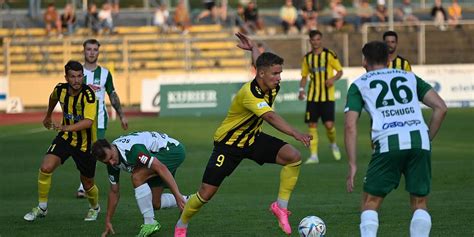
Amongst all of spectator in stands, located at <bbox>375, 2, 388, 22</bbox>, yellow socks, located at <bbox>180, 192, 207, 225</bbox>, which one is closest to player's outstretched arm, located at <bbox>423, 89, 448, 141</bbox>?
yellow socks, located at <bbox>180, 192, 207, 225</bbox>

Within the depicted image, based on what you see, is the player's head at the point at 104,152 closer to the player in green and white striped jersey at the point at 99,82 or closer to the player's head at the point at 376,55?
the player's head at the point at 376,55

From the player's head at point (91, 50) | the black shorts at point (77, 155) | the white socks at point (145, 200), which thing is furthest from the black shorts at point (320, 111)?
the white socks at point (145, 200)

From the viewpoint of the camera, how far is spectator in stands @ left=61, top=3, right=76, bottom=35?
132ft

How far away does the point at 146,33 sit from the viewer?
136 feet

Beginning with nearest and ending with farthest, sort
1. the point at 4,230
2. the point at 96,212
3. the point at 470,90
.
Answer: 1. the point at 4,230
2. the point at 96,212
3. the point at 470,90

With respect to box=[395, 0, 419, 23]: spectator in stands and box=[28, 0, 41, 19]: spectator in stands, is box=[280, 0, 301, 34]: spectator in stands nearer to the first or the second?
box=[395, 0, 419, 23]: spectator in stands

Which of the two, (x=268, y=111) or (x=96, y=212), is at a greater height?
(x=268, y=111)

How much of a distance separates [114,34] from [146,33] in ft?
4.42

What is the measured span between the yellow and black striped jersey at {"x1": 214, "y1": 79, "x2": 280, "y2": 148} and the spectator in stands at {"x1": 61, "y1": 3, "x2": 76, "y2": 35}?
29.8 m

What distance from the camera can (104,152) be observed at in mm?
10750

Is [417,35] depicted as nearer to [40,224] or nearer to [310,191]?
[310,191]

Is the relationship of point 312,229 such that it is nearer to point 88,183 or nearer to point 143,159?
point 143,159

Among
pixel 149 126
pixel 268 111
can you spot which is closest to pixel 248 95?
pixel 268 111

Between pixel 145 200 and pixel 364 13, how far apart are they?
104ft
